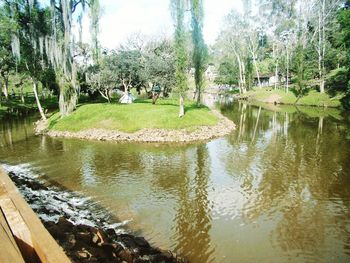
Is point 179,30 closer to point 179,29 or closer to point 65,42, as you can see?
point 179,29

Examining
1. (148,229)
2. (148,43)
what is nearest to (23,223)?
(148,229)

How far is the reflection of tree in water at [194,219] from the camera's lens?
41.1ft

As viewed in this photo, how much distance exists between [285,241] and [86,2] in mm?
40132

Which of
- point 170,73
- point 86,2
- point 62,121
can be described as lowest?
point 62,121

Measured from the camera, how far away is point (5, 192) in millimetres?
5414

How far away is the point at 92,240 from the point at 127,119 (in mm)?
27382

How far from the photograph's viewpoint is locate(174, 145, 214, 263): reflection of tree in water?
12.5 metres

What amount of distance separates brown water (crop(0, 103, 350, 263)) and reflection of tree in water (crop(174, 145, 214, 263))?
45mm

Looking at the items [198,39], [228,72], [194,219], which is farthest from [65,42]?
[228,72]

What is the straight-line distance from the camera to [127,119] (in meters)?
37.8

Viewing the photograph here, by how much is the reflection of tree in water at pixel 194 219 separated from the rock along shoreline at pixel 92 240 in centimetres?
99

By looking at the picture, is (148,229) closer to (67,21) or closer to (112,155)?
(112,155)

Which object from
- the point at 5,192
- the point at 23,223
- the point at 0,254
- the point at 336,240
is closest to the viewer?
the point at 0,254

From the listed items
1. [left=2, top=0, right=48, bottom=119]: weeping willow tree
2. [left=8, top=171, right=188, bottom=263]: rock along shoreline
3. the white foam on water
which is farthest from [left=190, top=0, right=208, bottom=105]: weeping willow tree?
[left=8, top=171, right=188, bottom=263]: rock along shoreline
